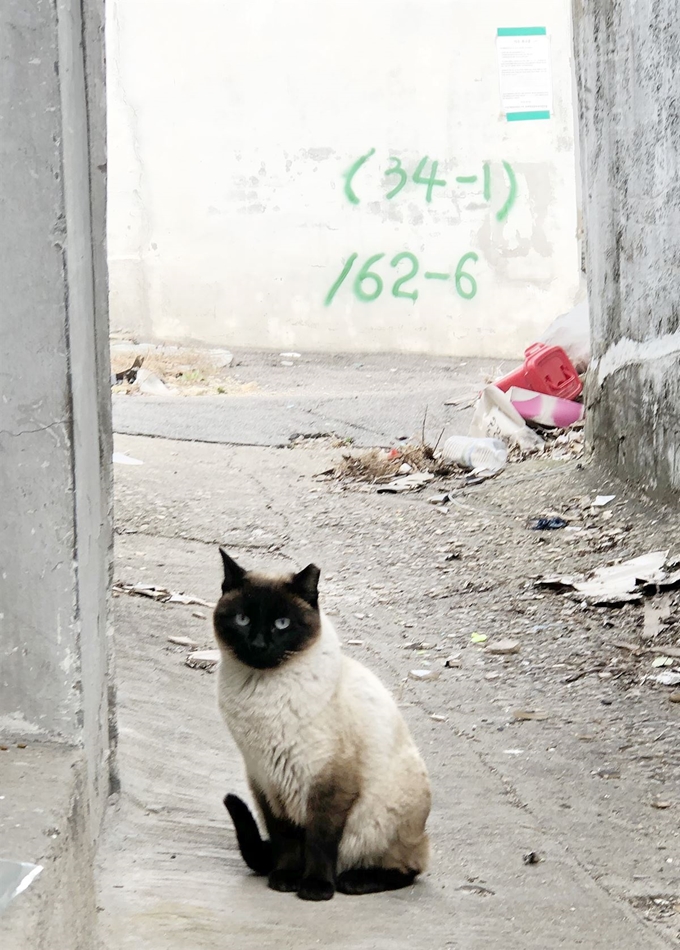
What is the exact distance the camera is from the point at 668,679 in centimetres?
Result: 423

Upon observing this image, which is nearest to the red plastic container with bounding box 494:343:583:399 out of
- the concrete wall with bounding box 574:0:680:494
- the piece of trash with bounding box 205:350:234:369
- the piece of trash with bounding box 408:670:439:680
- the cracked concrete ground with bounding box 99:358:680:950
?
the cracked concrete ground with bounding box 99:358:680:950

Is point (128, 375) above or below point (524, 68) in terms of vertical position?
below

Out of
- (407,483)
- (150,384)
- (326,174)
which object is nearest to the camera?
(407,483)

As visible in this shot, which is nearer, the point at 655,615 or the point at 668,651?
the point at 668,651

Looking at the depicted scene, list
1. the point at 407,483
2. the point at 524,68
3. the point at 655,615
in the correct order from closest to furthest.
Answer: the point at 655,615 → the point at 407,483 → the point at 524,68

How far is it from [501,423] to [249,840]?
562 cm

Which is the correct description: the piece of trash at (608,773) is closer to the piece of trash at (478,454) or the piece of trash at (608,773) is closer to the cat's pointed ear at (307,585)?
the cat's pointed ear at (307,585)

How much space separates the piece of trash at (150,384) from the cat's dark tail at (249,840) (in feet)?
26.2

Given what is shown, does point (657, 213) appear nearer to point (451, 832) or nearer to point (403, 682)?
point (403, 682)

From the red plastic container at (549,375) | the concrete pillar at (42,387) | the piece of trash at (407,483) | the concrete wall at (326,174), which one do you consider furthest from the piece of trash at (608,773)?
Result: the concrete wall at (326,174)

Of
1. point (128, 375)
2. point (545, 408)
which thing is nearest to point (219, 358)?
point (128, 375)

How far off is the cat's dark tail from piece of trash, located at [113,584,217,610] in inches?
89.9

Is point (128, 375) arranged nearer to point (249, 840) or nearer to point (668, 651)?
point (668, 651)

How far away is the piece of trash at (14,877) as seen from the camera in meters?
1.59
